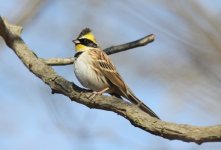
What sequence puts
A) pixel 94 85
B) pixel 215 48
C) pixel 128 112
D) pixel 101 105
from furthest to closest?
pixel 94 85 → pixel 101 105 → pixel 128 112 → pixel 215 48

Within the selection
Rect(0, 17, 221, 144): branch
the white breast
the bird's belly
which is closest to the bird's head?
the white breast

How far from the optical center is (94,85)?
588 cm

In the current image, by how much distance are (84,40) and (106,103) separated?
1.72 meters

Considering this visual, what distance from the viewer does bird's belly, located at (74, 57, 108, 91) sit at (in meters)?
5.86

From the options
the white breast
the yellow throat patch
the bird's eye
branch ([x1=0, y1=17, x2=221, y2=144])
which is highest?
the yellow throat patch

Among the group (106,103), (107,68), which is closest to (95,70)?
(107,68)

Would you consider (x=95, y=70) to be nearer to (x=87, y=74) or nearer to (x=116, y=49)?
(x=87, y=74)

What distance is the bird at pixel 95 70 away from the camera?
588cm

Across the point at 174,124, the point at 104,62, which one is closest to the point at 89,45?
the point at 104,62

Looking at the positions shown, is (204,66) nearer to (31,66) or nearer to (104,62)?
(31,66)

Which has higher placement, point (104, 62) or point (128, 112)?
point (104, 62)

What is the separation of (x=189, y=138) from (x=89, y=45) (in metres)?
2.56

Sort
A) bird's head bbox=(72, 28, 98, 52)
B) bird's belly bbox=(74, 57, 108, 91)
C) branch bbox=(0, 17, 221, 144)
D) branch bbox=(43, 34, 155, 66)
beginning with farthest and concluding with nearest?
1. bird's head bbox=(72, 28, 98, 52)
2. bird's belly bbox=(74, 57, 108, 91)
3. branch bbox=(43, 34, 155, 66)
4. branch bbox=(0, 17, 221, 144)

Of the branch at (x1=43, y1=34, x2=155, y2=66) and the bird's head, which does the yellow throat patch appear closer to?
the bird's head
